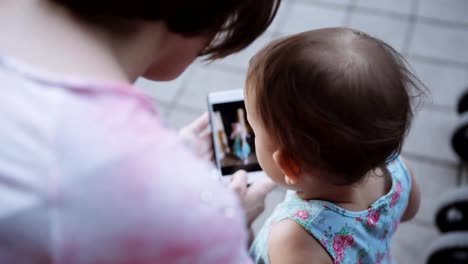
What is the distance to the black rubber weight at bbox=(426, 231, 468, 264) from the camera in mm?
1207

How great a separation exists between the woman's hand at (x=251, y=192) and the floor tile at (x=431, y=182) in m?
0.72

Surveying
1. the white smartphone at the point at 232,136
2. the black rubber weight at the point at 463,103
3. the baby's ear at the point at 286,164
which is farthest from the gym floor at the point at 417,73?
the baby's ear at the point at 286,164

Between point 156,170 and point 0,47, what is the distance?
0.17 m

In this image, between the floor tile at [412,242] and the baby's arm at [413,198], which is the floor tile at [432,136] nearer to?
the floor tile at [412,242]

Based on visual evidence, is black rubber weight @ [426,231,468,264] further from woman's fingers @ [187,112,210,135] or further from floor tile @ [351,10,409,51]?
floor tile @ [351,10,409,51]

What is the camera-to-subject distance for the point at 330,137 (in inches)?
26.7

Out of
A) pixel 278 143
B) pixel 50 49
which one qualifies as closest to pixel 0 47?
pixel 50 49

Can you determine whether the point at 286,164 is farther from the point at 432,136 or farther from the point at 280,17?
the point at 280,17

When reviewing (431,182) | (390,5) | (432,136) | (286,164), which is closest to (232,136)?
(286,164)

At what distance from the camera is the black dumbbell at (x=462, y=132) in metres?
1.54

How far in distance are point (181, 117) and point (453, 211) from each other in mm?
866

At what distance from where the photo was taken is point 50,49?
46 cm

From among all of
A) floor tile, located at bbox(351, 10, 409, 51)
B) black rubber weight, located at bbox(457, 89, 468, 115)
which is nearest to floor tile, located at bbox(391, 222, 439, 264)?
black rubber weight, located at bbox(457, 89, 468, 115)

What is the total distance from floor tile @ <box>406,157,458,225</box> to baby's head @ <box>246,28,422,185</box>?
0.88 m
